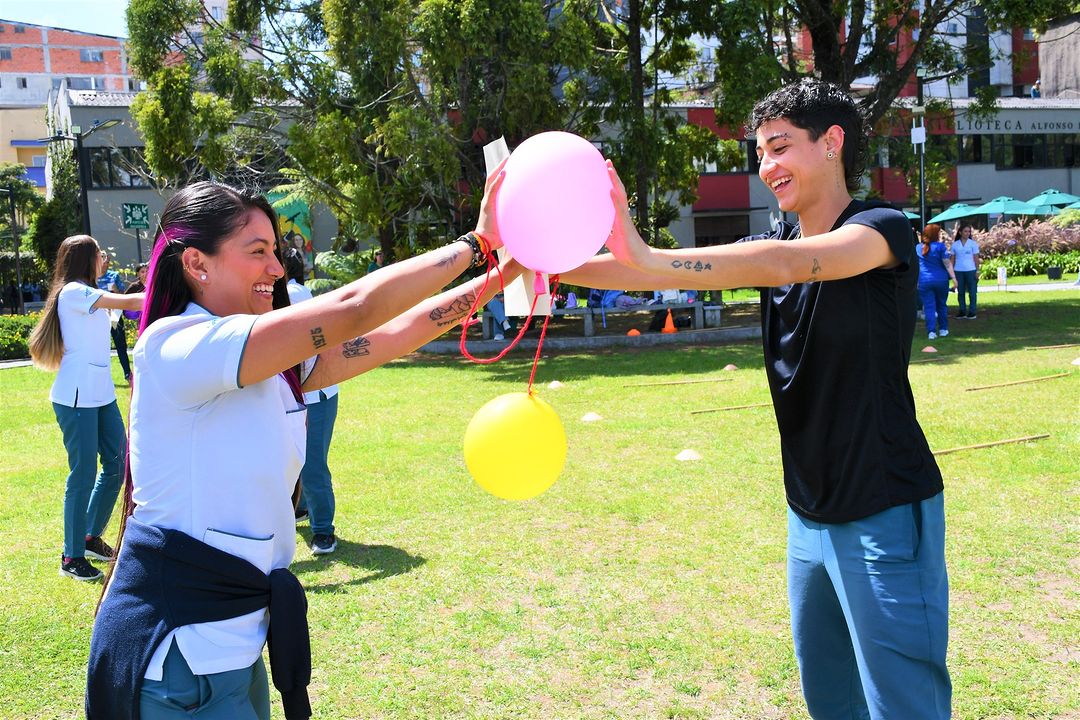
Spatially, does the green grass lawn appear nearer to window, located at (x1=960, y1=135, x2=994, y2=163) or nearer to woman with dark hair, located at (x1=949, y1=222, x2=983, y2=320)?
woman with dark hair, located at (x1=949, y1=222, x2=983, y2=320)

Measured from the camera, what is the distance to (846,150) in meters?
2.70

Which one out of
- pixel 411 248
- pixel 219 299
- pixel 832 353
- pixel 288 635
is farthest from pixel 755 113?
pixel 411 248

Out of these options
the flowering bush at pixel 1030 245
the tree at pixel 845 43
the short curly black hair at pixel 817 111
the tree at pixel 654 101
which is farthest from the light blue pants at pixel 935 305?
the flowering bush at pixel 1030 245

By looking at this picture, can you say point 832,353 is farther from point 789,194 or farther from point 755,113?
point 755,113

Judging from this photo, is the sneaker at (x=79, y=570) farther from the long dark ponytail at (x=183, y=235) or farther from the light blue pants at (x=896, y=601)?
Result: the light blue pants at (x=896, y=601)

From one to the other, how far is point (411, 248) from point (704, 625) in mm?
13658

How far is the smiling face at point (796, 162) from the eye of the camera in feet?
8.63

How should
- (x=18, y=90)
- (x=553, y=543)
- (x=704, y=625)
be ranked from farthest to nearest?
1. (x=18, y=90)
2. (x=553, y=543)
3. (x=704, y=625)

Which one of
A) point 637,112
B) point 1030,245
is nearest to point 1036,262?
point 1030,245

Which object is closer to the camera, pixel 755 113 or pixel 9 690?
pixel 755 113

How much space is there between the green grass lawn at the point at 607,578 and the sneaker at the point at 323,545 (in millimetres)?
74

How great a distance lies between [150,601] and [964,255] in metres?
18.7

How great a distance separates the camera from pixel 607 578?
5445 mm

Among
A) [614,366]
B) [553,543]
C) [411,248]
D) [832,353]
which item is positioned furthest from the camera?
[411,248]
